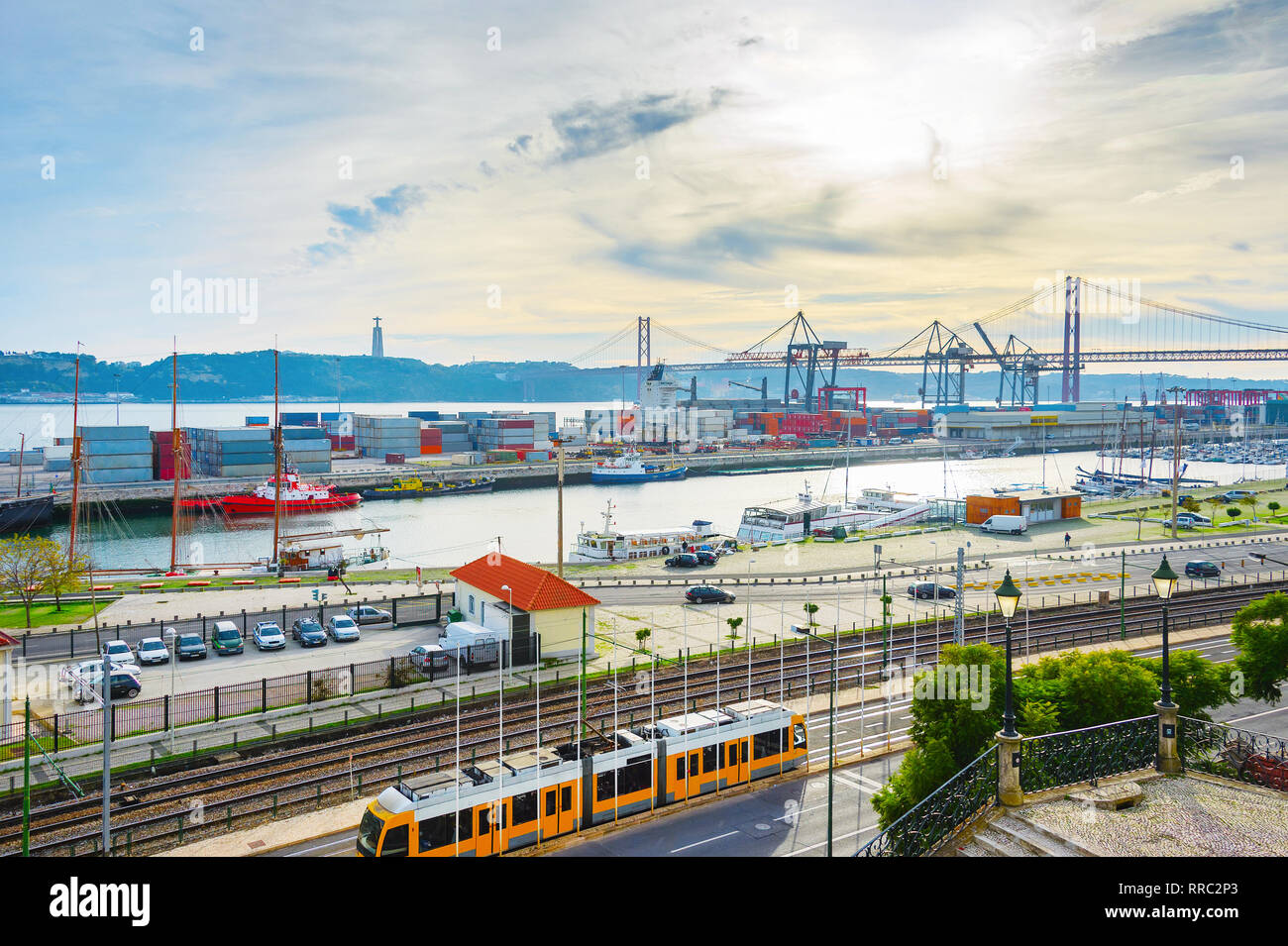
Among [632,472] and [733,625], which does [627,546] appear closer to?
[733,625]

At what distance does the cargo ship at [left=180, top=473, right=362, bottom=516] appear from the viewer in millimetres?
61719

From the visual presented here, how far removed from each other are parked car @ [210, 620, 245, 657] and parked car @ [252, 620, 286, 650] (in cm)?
38

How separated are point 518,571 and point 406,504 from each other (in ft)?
154

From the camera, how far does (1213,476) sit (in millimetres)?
88750

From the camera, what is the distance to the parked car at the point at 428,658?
65.2 ft

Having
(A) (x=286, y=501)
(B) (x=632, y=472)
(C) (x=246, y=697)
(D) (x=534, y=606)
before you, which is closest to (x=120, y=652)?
(C) (x=246, y=697)

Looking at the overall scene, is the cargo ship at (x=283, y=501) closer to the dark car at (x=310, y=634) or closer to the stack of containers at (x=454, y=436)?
the stack of containers at (x=454, y=436)

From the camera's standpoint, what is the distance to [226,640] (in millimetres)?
21375

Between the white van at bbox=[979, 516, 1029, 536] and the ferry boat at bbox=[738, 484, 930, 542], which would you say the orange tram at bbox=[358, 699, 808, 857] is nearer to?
the ferry boat at bbox=[738, 484, 930, 542]

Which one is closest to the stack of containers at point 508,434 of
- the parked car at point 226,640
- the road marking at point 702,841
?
the parked car at point 226,640

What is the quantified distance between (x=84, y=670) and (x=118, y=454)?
180 feet

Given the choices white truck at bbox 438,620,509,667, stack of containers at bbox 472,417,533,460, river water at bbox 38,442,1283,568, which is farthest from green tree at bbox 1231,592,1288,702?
stack of containers at bbox 472,417,533,460
